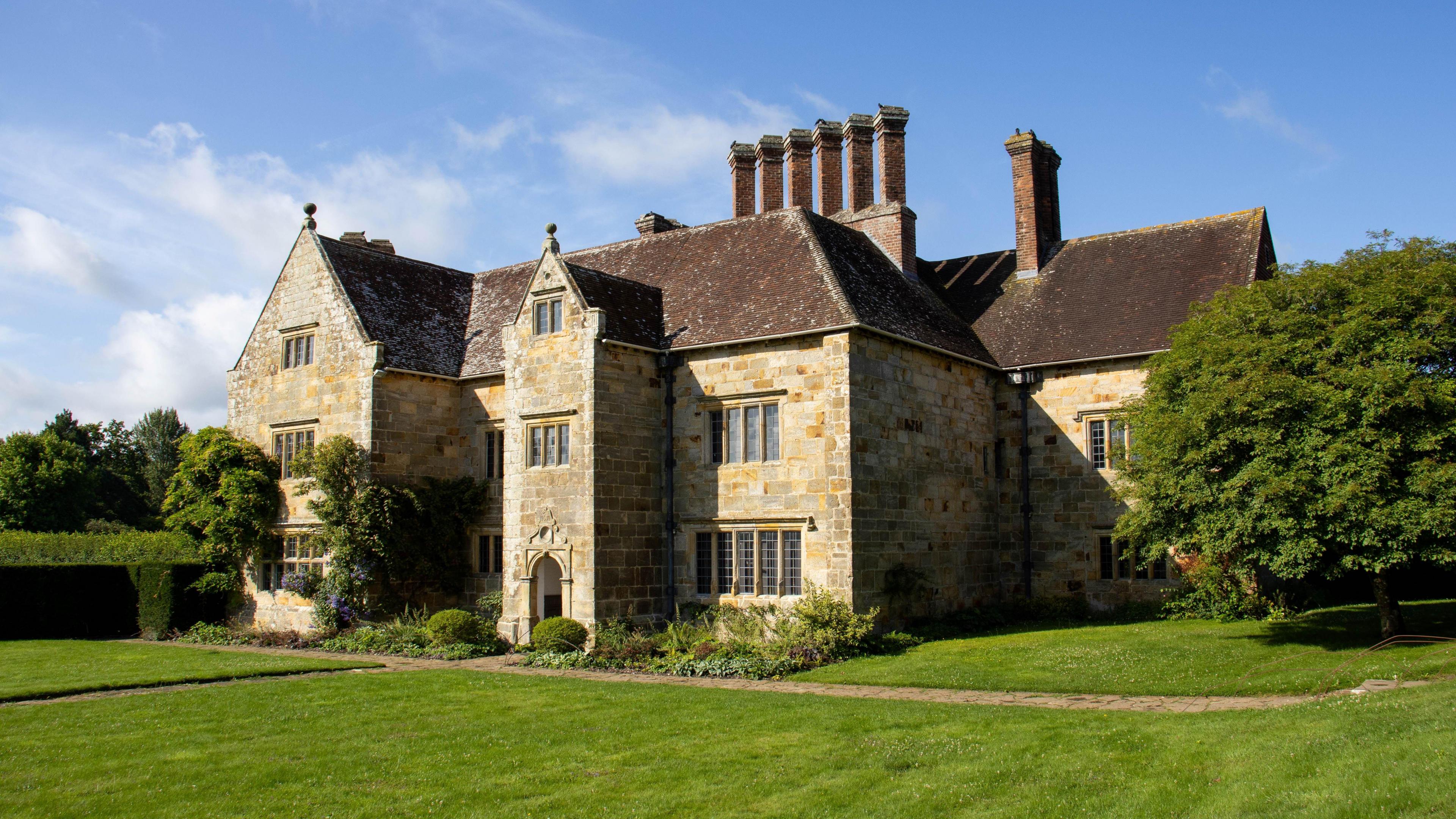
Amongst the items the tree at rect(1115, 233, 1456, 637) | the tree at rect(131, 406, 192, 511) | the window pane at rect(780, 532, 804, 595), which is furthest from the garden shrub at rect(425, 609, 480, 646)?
the tree at rect(131, 406, 192, 511)

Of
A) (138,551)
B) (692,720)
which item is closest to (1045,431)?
(692,720)

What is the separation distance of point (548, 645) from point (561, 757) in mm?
9278

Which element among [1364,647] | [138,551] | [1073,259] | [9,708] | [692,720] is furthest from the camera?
[138,551]

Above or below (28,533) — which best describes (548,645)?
below

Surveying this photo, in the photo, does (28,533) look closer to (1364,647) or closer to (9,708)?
(9,708)

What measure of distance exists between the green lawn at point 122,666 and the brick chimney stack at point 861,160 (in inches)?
698

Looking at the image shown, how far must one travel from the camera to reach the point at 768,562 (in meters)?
21.7

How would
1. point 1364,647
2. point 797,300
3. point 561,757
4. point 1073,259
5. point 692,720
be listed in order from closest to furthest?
1. point 561,757
2. point 692,720
3. point 1364,647
4. point 797,300
5. point 1073,259

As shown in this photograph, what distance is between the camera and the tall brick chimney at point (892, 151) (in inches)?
1109

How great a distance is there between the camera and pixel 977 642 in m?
20.3

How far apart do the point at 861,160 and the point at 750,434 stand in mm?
10486

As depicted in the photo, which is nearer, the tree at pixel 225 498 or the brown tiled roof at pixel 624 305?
the brown tiled roof at pixel 624 305

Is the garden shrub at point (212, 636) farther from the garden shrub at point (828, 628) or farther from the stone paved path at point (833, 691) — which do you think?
the garden shrub at point (828, 628)

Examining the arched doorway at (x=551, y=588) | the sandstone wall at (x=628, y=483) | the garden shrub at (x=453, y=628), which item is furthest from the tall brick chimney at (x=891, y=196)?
the garden shrub at (x=453, y=628)
